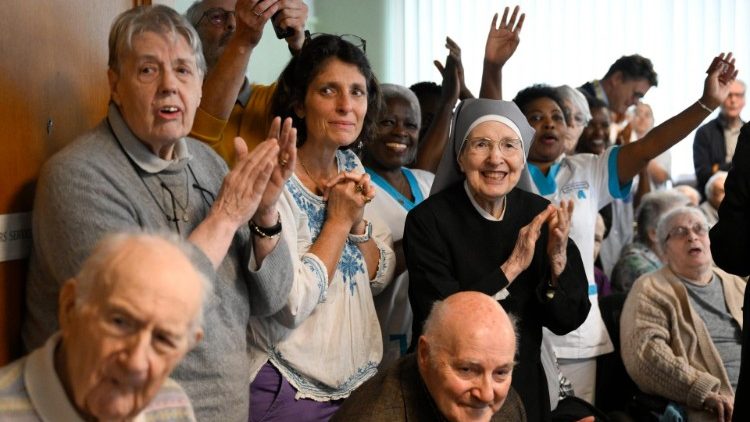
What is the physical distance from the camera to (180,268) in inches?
58.1

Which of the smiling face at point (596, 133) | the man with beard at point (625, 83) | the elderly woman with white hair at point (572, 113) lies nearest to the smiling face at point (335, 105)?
the elderly woman with white hair at point (572, 113)

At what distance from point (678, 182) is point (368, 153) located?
15.6ft

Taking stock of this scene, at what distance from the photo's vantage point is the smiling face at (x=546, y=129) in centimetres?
354

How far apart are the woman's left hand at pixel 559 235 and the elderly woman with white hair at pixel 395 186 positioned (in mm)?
439

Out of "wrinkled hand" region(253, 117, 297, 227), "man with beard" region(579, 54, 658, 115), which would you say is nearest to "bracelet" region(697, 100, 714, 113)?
"wrinkled hand" region(253, 117, 297, 227)

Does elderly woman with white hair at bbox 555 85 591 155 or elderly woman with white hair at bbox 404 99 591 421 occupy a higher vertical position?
elderly woman with white hair at bbox 555 85 591 155

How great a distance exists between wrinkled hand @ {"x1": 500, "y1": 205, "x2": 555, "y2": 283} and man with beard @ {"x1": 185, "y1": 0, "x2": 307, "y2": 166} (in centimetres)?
73

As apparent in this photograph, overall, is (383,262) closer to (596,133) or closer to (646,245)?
(646,245)

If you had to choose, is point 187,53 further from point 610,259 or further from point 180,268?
point 610,259

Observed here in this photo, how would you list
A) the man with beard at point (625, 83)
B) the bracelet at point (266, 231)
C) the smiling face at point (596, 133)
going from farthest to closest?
the man with beard at point (625, 83) → the smiling face at point (596, 133) → the bracelet at point (266, 231)

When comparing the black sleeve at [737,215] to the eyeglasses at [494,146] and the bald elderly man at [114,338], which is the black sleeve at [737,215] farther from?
the bald elderly man at [114,338]

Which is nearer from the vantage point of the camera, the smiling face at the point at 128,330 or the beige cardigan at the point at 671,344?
the smiling face at the point at 128,330

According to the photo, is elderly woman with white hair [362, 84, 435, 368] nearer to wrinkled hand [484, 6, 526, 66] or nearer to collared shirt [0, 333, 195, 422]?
wrinkled hand [484, 6, 526, 66]

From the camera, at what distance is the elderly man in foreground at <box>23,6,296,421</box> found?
1.86 metres
